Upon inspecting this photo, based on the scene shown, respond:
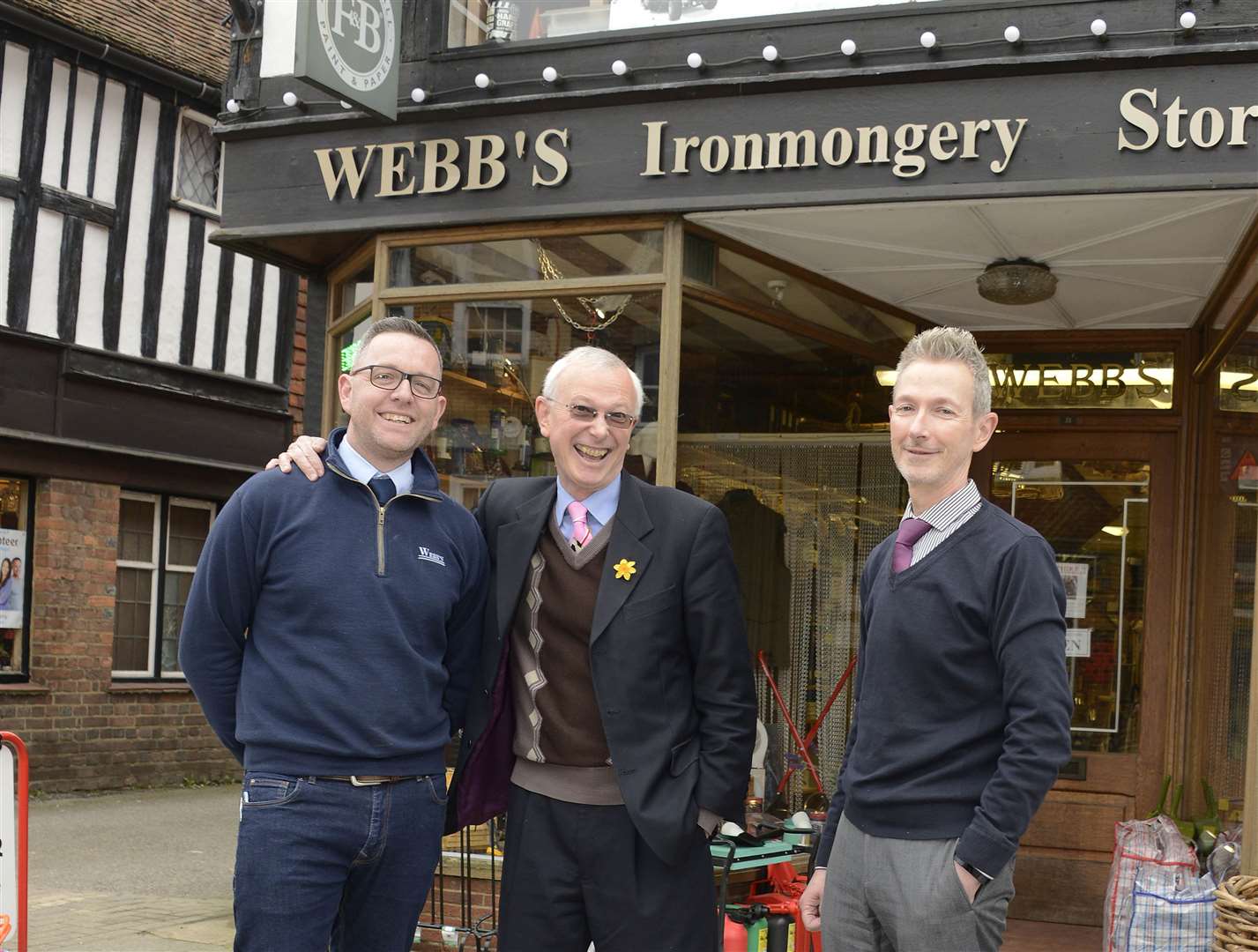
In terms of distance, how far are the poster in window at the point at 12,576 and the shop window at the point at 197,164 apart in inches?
146

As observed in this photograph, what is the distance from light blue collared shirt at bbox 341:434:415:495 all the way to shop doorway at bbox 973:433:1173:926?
4.38m

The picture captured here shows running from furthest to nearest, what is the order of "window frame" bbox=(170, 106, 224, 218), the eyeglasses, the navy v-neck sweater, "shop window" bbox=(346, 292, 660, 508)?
"window frame" bbox=(170, 106, 224, 218) → "shop window" bbox=(346, 292, 660, 508) → the eyeglasses → the navy v-neck sweater

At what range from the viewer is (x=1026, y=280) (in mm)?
6344

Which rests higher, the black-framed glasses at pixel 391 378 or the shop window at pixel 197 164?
the shop window at pixel 197 164

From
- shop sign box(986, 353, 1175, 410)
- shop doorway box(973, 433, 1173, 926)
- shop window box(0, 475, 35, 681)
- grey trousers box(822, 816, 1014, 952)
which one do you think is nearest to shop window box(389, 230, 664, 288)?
shop sign box(986, 353, 1175, 410)

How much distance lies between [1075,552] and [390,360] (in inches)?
190

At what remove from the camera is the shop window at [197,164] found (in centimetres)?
1411

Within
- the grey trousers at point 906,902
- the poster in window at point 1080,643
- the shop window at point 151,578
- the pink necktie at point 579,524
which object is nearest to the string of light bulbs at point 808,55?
the pink necktie at point 579,524

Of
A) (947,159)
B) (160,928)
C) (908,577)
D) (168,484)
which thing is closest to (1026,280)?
(947,159)

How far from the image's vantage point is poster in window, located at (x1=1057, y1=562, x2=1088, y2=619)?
724 cm

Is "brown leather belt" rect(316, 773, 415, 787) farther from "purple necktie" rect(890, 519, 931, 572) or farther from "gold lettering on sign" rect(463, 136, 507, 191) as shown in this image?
"gold lettering on sign" rect(463, 136, 507, 191)

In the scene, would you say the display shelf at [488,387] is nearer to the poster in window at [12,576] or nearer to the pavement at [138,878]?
the pavement at [138,878]

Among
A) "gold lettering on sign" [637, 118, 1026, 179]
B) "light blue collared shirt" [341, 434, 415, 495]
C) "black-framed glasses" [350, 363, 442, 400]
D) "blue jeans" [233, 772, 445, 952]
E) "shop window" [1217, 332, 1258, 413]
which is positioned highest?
"gold lettering on sign" [637, 118, 1026, 179]

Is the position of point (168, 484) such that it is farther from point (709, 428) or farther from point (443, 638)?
point (443, 638)
